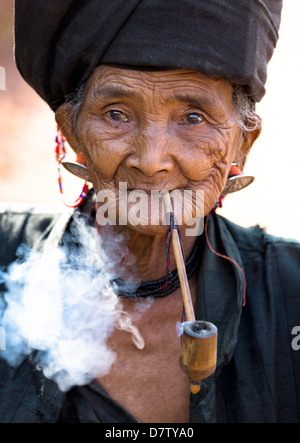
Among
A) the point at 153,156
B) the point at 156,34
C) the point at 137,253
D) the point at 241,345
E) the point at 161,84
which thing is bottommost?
the point at 241,345

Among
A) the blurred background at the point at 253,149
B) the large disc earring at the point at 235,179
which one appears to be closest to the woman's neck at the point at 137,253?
the large disc earring at the point at 235,179

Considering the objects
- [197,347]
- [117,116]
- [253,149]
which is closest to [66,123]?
[117,116]

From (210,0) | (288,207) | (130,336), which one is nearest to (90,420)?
(130,336)

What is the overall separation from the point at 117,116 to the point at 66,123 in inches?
15.2

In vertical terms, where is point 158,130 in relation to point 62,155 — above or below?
above

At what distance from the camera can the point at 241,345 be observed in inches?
93.0

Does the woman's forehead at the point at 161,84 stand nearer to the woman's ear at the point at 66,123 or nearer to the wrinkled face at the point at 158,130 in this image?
the wrinkled face at the point at 158,130

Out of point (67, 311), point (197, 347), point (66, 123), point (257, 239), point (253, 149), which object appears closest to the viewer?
point (197, 347)

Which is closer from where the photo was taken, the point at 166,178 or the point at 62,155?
the point at 166,178

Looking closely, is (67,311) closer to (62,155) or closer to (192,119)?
(62,155)

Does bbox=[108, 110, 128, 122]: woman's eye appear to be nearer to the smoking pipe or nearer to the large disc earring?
the large disc earring

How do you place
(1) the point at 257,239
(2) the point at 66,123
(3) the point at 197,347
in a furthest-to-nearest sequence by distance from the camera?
1. (1) the point at 257,239
2. (2) the point at 66,123
3. (3) the point at 197,347

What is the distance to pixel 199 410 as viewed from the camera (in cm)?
220
